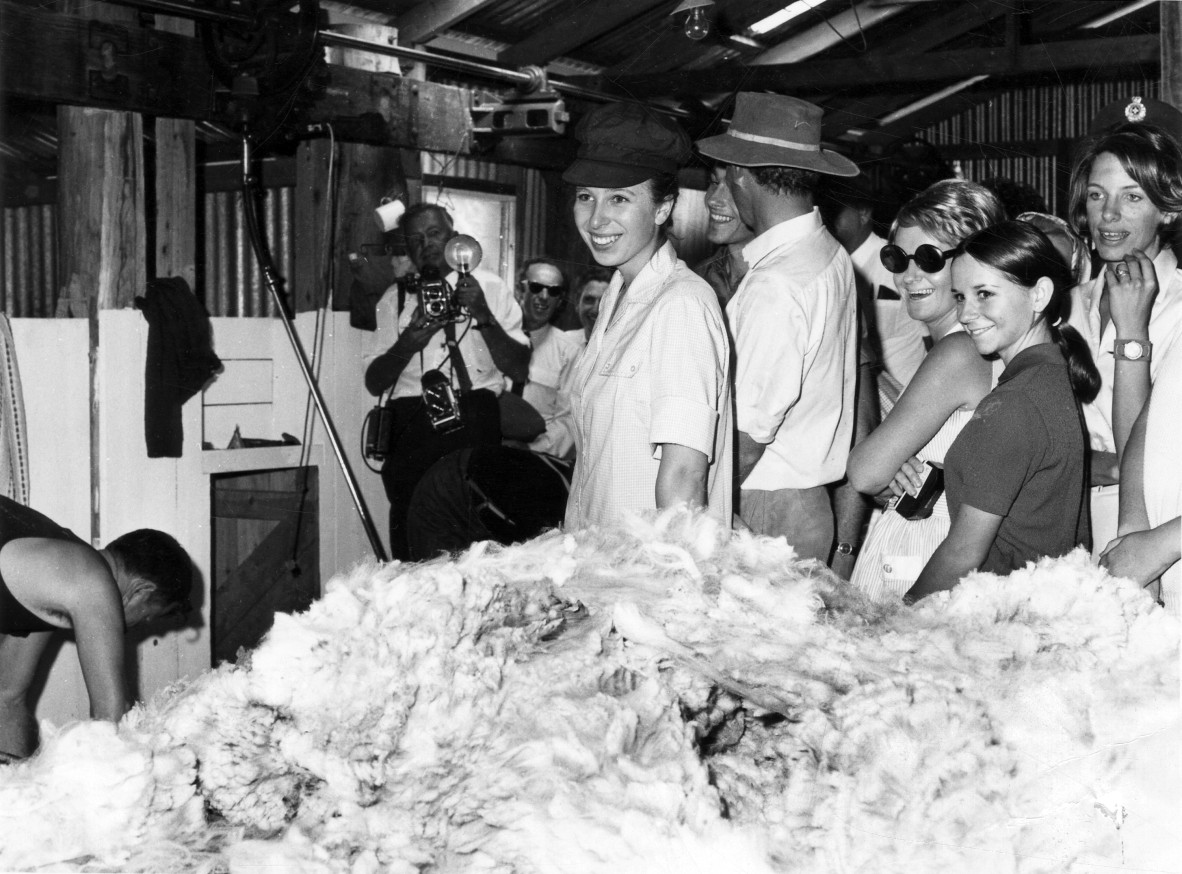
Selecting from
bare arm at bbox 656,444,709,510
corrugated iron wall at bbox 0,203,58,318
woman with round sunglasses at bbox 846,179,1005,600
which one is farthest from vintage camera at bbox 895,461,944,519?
corrugated iron wall at bbox 0,203,58,318

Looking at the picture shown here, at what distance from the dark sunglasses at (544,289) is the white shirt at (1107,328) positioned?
64 cm

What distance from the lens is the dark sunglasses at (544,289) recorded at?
1.28 metres

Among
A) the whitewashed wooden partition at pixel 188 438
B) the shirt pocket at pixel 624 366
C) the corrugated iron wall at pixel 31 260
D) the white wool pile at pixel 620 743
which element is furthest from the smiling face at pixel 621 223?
the corrugated iron wall at pixel 31 260

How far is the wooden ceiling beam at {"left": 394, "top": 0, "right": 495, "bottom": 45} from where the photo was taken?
111 cm

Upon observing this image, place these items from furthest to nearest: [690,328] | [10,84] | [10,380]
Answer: [10,84], [10,380], [690,328]

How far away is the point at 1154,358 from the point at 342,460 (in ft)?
2.76

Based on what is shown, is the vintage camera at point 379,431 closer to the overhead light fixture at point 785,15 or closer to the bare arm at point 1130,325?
the overhead light fixture at point 785,15

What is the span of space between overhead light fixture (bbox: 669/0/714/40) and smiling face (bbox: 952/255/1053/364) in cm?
37

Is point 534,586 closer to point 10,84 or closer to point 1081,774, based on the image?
point 1081,774

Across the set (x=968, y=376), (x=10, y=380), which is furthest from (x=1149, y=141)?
(x=10, y=380)

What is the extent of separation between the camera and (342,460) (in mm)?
1083

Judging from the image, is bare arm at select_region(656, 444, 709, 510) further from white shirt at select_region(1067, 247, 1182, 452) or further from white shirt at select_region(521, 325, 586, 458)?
white shirt at select_region(1067, 247, 1182, 452)

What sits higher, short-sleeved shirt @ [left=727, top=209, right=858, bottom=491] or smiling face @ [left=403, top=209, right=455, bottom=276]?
smiling face @ [left=403, top=209, right=455, bottom=276]

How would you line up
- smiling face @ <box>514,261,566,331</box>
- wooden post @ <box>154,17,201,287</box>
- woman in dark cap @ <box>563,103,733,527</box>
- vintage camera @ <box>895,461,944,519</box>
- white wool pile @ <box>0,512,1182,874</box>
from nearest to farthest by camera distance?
white wool pile @ <box>0,512,1182,874</box>
woman in dark cap @ <box>563,103,733,527</box>
vintage camera @ <box>895,461,944,519</box>
smiling face @ <box>514,261,566,331</box>
wooden post @ <box>154,17,201,287</box>
